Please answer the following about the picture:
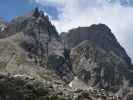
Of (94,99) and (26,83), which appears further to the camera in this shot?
(94,99)

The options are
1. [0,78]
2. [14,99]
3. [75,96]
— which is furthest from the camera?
[75,96]

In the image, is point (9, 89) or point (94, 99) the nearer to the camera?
point (9, 89)

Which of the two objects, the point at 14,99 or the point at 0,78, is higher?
the point at 0,78

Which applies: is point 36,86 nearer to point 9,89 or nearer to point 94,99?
point 9,89

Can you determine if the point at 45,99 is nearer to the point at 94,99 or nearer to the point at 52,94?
the point at 52,94

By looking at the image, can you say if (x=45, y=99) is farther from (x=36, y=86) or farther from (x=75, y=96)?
(x=75, y=96)

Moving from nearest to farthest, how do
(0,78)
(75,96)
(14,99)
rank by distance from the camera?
1. (14,99)
2. (0,78)
3. (75,96)

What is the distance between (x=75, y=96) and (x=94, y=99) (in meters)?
10.3

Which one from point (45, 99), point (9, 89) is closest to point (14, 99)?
point (9, 89)

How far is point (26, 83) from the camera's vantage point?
181750 mm

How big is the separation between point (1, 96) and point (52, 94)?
29.3m

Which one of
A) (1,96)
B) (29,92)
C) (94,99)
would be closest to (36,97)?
(29,92)

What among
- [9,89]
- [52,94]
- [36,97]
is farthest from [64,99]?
[9,89]

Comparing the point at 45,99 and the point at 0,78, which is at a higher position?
the point at 0,78
